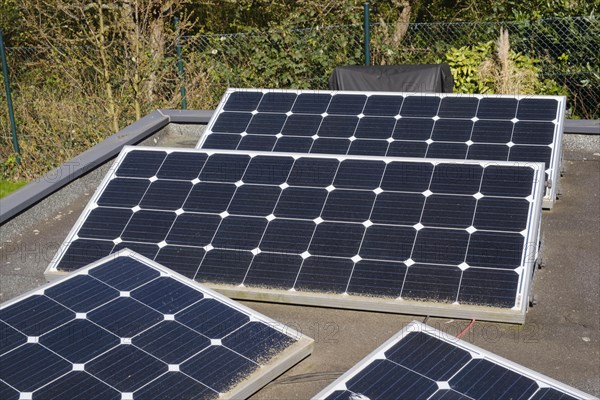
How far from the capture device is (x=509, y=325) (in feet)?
24.6

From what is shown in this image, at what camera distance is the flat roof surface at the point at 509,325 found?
6.98 m

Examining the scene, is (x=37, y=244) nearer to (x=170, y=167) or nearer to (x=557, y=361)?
(x=170, y=167)

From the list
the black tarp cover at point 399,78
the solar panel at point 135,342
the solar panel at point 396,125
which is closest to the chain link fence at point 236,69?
the black tarp cover at point 399,78

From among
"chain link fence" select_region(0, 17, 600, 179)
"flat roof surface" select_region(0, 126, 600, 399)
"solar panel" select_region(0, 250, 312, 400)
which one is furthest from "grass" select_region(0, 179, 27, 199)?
"solar panel" select_region(0, 250, 312, 400)

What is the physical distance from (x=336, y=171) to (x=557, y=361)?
3225 mm

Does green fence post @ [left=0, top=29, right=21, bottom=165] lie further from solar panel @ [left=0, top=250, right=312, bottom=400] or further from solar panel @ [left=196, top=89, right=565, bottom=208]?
solar panel @ [left=0, top=250, right=312, bottom=400]

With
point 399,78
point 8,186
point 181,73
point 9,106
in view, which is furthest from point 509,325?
point 9,106

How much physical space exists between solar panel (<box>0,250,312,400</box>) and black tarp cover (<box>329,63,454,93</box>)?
8290mm

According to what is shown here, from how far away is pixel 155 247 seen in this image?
28.3 feet

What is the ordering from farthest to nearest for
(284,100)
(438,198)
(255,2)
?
(255,2), (284,100), (438,198)

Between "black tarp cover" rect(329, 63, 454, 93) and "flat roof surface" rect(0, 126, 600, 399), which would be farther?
"black tarp cover" rect(329, 63, 454, 93)

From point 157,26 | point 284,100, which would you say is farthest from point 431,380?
point 157,26

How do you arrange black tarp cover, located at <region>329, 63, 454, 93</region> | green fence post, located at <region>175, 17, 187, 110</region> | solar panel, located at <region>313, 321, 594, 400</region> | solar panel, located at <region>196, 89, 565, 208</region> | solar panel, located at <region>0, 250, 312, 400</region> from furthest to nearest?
green fence post, located at <region>175, 17, 187, 110</region>, black tarp cover, located at <region>329, 63, 454, 93</region>, solar panel, located at <region>196, 89, 565, 208</region>, solar panel, located at <region>0, 250, 312, 400</region>, solar panel, located at <region>313, 321, 594, 400</region>

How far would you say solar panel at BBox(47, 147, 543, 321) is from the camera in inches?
303
